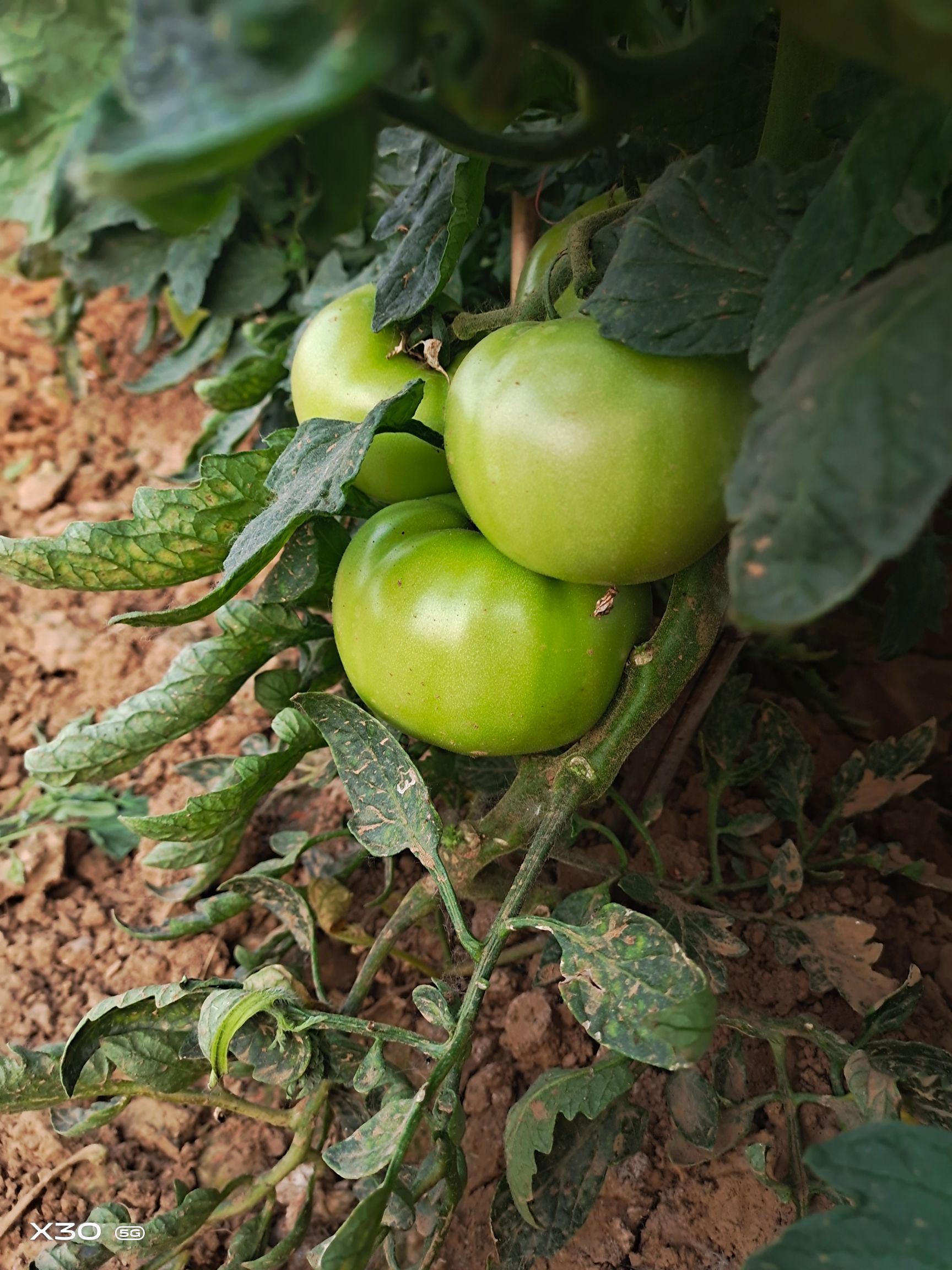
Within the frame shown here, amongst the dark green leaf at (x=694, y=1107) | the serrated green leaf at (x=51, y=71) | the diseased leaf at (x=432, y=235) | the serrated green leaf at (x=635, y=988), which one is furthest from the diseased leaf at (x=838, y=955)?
the serrated green leaf at (x=51, y=71)

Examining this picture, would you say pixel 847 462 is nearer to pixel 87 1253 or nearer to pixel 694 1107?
pixel 694 1107

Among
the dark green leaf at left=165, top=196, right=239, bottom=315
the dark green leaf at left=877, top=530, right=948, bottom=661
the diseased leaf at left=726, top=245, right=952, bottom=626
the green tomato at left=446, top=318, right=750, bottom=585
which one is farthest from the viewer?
the dark green leaf at left=165, top=196, right=239, bottom=315

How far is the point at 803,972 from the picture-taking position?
0.97m

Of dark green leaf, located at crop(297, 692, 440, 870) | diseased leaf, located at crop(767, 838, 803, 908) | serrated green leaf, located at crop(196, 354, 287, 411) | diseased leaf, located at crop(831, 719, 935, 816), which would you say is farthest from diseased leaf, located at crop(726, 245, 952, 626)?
serrated green leaf, located at crop(196, 354, 287, 411)

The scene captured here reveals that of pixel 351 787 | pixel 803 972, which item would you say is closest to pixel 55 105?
pixel 351 787

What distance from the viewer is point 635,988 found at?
0.59m

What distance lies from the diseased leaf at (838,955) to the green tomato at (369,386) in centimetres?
53

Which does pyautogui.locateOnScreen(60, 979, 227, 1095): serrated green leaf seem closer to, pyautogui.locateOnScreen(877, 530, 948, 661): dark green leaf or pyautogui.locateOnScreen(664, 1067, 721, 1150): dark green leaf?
pyautogui.locateOnScreen(664, 1067, 721, 1150): dark green leaf

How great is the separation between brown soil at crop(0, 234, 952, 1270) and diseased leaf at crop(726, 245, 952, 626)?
0.70 meters

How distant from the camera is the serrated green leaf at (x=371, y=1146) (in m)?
0.59

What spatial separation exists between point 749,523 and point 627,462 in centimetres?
22

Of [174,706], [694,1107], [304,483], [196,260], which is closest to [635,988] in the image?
[694,1107]

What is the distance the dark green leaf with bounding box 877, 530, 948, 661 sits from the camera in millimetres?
1132

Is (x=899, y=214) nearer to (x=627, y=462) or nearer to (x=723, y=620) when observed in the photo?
(x=627, y=462)
